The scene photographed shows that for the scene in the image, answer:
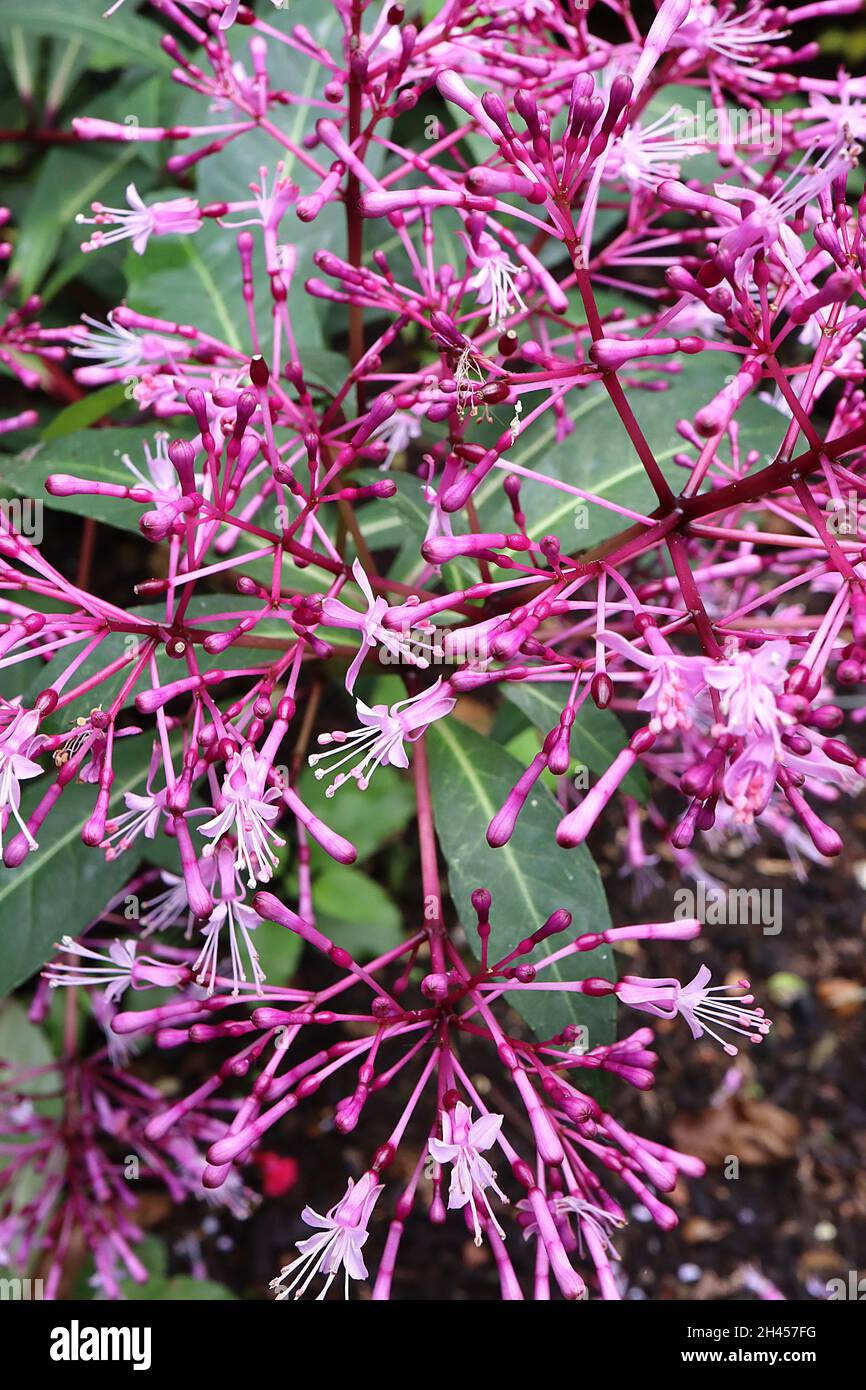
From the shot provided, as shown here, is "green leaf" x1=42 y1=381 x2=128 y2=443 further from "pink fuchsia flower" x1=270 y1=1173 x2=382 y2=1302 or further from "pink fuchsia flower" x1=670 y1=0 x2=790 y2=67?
"pink fuchsia flower" x1=270 y1=1173 x2=382 y2=1302

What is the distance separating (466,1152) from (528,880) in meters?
0.40

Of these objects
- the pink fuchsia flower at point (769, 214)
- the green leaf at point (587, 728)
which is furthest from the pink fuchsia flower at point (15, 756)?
the pink fuchsia flower at point (769, 214)

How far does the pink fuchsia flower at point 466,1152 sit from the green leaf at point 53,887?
658 millimetres

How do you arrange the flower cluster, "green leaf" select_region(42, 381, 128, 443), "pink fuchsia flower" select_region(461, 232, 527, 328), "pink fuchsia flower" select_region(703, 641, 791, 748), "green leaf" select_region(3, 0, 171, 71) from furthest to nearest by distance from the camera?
"green leaf" select_region(3, 0, 171, 71), "green leaf" select_region(42, 381, 128, 443), "pink fuchsia flower" select_region(461, 232, 527, 328), the flower cluster, "pink fuchsia flower" select_region(703, 641, 791, 748)

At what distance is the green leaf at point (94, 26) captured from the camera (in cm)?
213

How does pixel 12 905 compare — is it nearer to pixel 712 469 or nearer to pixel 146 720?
A: pixel 146 720

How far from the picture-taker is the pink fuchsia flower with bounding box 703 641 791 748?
877mm

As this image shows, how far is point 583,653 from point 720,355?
741mm

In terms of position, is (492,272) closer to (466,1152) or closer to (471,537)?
(471,537)

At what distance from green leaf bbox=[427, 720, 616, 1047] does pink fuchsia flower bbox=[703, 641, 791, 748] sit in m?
0.55

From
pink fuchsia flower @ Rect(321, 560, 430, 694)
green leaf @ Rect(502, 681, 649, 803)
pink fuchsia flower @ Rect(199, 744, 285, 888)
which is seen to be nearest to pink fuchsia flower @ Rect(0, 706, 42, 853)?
pink fuchsia flower @ Rect(199, 744, 285, 888)

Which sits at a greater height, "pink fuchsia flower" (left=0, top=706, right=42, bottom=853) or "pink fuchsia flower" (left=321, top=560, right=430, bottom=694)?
"pink fuchsia flower" (left=321, top=560, right=430, bottom=694)

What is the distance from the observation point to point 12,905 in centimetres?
154
